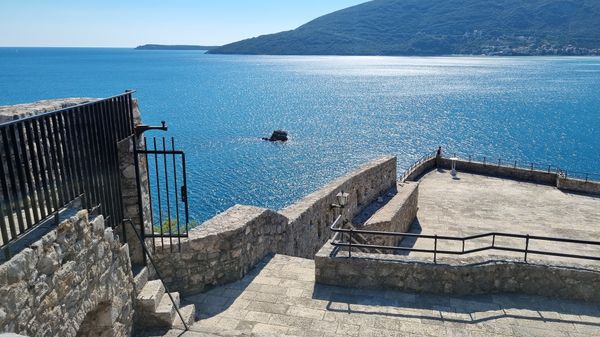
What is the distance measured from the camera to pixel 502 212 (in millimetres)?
21562

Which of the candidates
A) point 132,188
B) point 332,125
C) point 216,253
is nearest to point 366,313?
point 216,253

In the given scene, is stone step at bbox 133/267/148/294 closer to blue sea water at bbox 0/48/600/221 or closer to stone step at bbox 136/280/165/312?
stone step at bbox 136/280/165/312

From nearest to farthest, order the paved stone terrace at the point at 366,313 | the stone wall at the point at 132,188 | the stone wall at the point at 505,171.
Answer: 1. the stone wall at the point at 132,188
2. the paved stone terrace at the point at 366,313
3. the stone wall at the point at 505,171

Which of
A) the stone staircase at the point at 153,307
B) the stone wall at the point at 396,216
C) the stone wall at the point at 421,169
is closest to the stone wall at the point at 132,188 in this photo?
the stone staircase at the point at 153,307

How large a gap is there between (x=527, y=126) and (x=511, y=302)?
209 ft

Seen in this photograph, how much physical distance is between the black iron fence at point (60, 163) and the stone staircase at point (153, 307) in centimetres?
117

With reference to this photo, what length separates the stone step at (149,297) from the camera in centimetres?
699

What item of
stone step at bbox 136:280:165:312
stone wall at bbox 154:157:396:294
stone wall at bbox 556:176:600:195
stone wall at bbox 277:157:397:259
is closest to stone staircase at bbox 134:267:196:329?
stone step at bbox 136:280:165:312

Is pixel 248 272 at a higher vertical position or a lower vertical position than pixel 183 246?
lower

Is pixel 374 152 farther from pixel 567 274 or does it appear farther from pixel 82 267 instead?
pixel 82 267

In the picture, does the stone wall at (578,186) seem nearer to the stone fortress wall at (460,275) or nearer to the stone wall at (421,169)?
the stone wall at (421,169)

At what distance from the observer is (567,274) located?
28.4 feet

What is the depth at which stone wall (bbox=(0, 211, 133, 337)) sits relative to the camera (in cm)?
404

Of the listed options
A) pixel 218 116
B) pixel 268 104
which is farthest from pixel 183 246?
pixel 268 104
